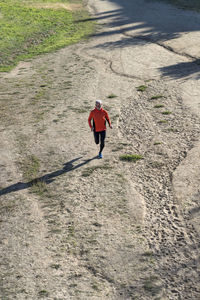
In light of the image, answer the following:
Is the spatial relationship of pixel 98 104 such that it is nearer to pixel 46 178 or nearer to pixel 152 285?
pixel 46 178

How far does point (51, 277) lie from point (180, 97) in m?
11.1

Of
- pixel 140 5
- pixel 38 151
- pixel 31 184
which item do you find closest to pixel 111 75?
pixel 38 151

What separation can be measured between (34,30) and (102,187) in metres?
24.2

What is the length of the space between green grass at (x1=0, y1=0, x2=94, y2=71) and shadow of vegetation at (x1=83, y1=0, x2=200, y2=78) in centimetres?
220

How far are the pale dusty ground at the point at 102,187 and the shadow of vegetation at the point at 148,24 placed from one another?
14.0 ft

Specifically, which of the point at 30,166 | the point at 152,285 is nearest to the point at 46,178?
the point at 30,166

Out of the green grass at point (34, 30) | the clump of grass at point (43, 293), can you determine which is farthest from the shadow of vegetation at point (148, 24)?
the clump of grass at point (43, 293)

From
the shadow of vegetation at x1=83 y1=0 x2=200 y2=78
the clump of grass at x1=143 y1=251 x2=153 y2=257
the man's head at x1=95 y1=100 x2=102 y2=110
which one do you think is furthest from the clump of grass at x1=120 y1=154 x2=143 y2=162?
the shadow of vegetation at x1=83 y1=0 x2=200 y2=78

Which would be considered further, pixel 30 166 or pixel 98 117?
pixel 30 166

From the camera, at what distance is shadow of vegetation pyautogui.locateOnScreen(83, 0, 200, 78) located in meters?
26.1

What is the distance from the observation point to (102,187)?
35.0ft

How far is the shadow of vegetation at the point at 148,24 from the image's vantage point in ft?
85.7

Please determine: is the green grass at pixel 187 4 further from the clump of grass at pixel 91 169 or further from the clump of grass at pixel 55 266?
the clump of grass at pixel 55 266

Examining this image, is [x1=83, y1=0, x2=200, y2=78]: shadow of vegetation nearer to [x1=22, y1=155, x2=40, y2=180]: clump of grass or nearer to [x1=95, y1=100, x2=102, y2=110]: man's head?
[x1=95, y1=100, x2=102, y2=110]: man's head
